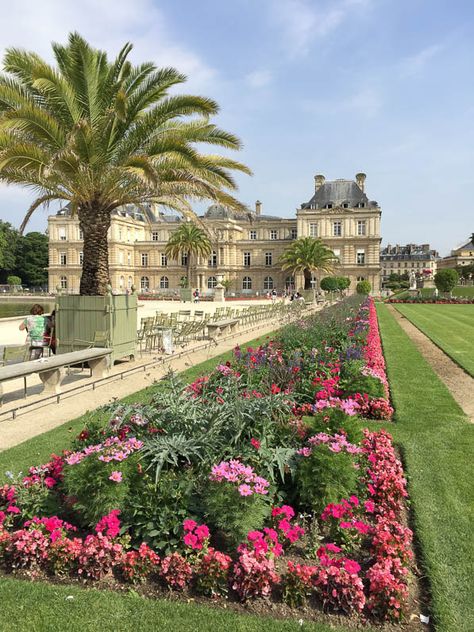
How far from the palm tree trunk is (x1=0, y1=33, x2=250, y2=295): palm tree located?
0.02 m

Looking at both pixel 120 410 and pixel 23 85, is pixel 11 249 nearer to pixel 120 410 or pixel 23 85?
pixel 23 85

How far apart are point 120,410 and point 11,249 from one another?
3315 inches

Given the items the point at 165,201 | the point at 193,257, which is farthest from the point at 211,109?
the point at 193,257

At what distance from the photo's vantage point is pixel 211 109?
10812 millimetres

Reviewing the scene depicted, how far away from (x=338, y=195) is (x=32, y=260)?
5011 cm

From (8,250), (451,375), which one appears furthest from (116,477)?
(8,250)

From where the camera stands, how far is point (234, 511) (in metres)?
3.26

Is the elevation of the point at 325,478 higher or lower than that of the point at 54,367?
lower

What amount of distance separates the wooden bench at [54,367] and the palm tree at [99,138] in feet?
6.36

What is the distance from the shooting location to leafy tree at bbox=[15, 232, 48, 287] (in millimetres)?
82250

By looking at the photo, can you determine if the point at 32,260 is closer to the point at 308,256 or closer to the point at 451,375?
the point at 308,256

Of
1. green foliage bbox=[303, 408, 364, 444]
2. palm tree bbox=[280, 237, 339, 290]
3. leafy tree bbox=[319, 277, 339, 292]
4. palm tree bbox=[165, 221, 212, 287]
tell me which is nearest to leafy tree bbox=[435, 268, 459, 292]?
leafy tree bbox=[319, 277, 339, 292]

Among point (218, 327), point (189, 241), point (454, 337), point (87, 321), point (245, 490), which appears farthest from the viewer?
point (189, 241)

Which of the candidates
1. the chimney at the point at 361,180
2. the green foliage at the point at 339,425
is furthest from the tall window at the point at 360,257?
the green foliage at the point at 339,425
